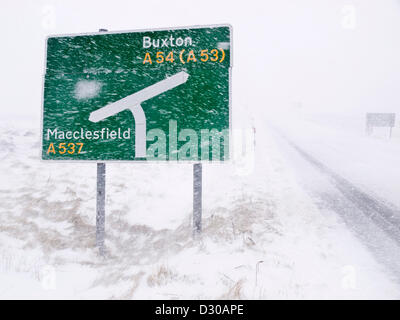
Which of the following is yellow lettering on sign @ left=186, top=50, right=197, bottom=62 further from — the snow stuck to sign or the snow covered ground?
the snow covered ground

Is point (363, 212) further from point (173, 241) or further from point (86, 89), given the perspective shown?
point (86, 89)

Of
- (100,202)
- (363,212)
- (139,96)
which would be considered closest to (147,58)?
(139,96)

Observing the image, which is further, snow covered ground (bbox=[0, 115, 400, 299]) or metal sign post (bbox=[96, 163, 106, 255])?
metal sign post (bbox=[96, 163, 106, 255])

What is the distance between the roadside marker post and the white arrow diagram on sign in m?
0.02

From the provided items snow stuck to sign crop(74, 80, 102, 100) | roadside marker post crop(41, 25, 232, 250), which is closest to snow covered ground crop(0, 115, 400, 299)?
roadside marker post crop(41, 25, 232, 250)

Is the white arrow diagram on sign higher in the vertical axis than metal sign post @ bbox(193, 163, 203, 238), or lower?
higher

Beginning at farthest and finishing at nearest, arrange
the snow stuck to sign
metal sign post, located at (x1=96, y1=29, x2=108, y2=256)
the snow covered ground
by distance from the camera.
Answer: metal sign post, located at (x1=96, y1=29, x2=108, y2=256) < the snow stuck to sign < the snow covered ground

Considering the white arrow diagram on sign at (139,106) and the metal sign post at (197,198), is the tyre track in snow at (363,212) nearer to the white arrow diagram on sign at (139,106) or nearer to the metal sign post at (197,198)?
the metal sign post at (197,198)

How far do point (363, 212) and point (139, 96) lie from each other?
4.97 m

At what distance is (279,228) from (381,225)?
1.84 meters

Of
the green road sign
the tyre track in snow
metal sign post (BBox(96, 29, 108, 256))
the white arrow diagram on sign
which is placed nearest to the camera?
the tyre track in snow

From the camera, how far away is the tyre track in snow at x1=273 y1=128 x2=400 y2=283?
382cm
